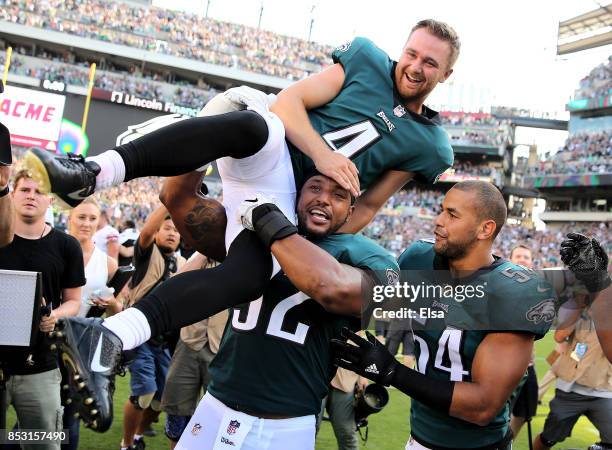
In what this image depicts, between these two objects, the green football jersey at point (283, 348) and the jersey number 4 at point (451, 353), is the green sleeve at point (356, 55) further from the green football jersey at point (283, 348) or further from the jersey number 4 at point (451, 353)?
the jersey number 4 at point (451, 353)

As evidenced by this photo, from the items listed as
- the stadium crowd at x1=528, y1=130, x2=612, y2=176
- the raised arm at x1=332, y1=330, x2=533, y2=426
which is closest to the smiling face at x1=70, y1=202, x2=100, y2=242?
the raised arm at x1=332, y1=330, x2=533, y2=426

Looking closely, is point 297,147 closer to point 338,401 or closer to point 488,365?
point 488,365

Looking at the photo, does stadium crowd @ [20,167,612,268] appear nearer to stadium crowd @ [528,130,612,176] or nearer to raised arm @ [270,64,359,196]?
stadium crowd @ [528,130,612,176]

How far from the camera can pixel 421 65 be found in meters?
3.16

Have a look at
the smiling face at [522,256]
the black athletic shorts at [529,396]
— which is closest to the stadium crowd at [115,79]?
the smiling face at [522,256]

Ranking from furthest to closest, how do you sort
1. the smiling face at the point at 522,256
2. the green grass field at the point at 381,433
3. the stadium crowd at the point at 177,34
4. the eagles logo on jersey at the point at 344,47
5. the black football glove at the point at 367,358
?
1. the stadium crowd at the point at 177,34
2. the smiling face at the point at 522,256
3. the green grass field at the point at 381,433
4. the eagles logo on jersey at the point at 344,47
5. the black football glove at the point at 367,358

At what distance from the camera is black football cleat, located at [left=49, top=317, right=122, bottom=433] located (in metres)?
2.30

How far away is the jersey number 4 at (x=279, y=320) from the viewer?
274 centimetres

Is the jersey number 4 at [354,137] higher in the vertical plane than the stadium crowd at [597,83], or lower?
lower

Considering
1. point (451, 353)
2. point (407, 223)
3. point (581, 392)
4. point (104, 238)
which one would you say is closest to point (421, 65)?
point (451, 353)

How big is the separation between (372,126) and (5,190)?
1.79 meters

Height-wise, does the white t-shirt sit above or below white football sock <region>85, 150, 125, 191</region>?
below

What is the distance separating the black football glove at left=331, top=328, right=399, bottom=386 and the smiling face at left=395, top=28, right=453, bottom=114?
1.25 metres

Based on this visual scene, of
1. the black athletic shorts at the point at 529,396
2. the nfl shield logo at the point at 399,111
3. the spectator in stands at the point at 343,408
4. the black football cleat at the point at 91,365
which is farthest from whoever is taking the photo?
the spectator in stands at the point at 343,408
